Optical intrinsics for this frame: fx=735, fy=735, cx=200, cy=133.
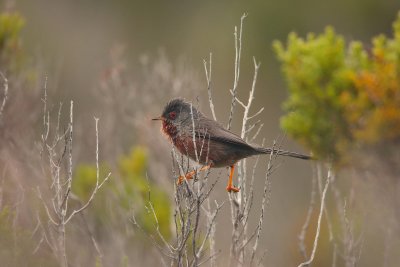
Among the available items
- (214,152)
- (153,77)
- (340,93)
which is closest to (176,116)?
(214,152)

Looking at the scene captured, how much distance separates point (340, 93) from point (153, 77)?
3747 millimetres

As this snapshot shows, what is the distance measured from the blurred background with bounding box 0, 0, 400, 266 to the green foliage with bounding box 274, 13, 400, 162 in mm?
1008

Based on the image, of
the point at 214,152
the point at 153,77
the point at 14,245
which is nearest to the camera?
the point at 14,245

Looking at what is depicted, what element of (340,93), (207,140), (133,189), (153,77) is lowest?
(207,140)

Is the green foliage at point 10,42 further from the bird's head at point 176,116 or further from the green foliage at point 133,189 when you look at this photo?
the bird's head at point 176,116

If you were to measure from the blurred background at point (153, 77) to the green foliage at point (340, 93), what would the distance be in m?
1.01

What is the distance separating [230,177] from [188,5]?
25202mm

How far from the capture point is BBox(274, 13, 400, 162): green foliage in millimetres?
11195

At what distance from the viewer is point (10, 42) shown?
1390 cm

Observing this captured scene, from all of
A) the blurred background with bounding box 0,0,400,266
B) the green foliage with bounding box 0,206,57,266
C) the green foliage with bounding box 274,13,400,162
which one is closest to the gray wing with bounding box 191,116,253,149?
the green foliage with bounding box 274,13,400,162

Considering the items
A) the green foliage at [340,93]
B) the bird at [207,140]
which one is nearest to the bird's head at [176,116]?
the bird at [207,140]

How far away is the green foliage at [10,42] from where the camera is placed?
45.1 ft

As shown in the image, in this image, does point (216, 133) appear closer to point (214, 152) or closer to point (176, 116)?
point (214, 152)

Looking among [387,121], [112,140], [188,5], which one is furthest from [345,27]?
[387,121]
